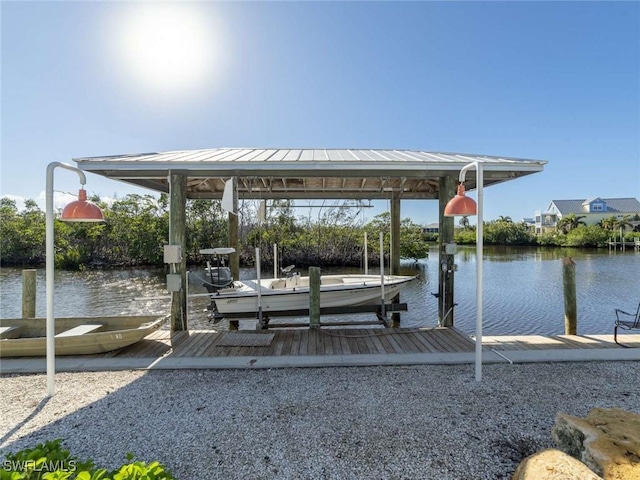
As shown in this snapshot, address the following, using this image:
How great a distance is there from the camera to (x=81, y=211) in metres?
3.18

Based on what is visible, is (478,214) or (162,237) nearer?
(478,214)

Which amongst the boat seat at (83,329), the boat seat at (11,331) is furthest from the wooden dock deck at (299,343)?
the boat seat at (11,331)

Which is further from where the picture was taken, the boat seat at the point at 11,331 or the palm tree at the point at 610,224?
the palm tree at the point at 610,224

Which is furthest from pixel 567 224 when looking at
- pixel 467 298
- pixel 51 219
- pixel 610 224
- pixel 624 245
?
pixel 51 219

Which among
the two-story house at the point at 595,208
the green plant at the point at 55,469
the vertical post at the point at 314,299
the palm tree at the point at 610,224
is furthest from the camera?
the two-story house at the point at 595,208

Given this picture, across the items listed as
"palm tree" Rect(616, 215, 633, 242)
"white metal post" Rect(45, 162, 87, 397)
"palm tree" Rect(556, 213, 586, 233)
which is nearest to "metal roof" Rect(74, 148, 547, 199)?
"white metal post" Rect(45, 162, 87, 397)

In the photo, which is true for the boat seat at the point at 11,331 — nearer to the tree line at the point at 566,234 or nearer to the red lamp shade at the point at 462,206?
the red lamp shade at the point at 462,206

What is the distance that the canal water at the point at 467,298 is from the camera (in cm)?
846

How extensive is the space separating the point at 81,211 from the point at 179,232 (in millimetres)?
1786

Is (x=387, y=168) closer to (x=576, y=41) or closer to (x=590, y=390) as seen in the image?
(x=590, y=390)

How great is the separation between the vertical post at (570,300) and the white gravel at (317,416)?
146 centimetres

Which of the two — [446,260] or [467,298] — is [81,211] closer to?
[446,260]

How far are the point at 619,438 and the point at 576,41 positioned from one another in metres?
11.0

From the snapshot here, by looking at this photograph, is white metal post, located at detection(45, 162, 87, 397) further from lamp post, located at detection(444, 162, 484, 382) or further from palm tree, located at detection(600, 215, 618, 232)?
palm tree, located at detection(600, 215, 618, 232)
